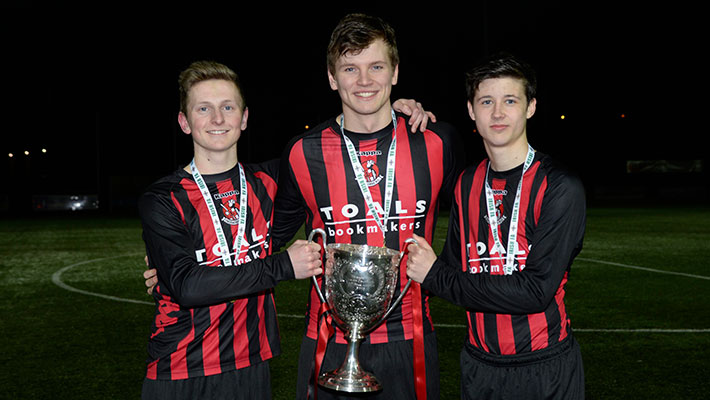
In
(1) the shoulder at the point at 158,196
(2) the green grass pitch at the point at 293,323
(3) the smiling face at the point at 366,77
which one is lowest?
(2) the green grass pitch at the point at 293,323

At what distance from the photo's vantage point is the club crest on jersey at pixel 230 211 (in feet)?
7.75

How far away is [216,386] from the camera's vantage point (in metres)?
2.30

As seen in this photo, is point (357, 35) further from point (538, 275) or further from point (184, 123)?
point (538, 275)

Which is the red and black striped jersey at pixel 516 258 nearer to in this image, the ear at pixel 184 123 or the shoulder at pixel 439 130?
the shoulder at pixel 439 130

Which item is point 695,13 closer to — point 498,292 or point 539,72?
point 539,72

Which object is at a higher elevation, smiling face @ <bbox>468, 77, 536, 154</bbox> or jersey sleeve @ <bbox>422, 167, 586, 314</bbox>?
smiling face @ <bbox>468, 77, 536, 154</bbox>

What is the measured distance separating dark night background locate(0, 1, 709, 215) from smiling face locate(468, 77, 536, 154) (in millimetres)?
23763

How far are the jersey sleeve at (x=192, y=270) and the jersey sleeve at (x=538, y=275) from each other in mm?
541

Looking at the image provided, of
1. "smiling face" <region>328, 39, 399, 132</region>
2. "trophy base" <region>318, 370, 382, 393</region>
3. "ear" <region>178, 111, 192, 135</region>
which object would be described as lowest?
"trophy base" <region>318, 370, 382, 393</region>

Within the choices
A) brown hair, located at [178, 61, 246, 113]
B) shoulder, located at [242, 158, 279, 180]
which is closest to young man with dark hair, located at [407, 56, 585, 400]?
shoulder, located at [242, 158, 279, 180]

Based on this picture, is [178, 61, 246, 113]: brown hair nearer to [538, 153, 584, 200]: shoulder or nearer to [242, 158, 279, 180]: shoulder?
[242, 158, 279, 180]: shoulder

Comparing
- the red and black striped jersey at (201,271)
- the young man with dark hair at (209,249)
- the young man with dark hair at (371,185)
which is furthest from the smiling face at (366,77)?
the red and black striped jersey at (201,271)

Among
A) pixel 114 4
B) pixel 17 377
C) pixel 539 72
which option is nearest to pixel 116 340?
pixel 17 377

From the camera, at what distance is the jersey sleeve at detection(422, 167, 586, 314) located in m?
1.99
